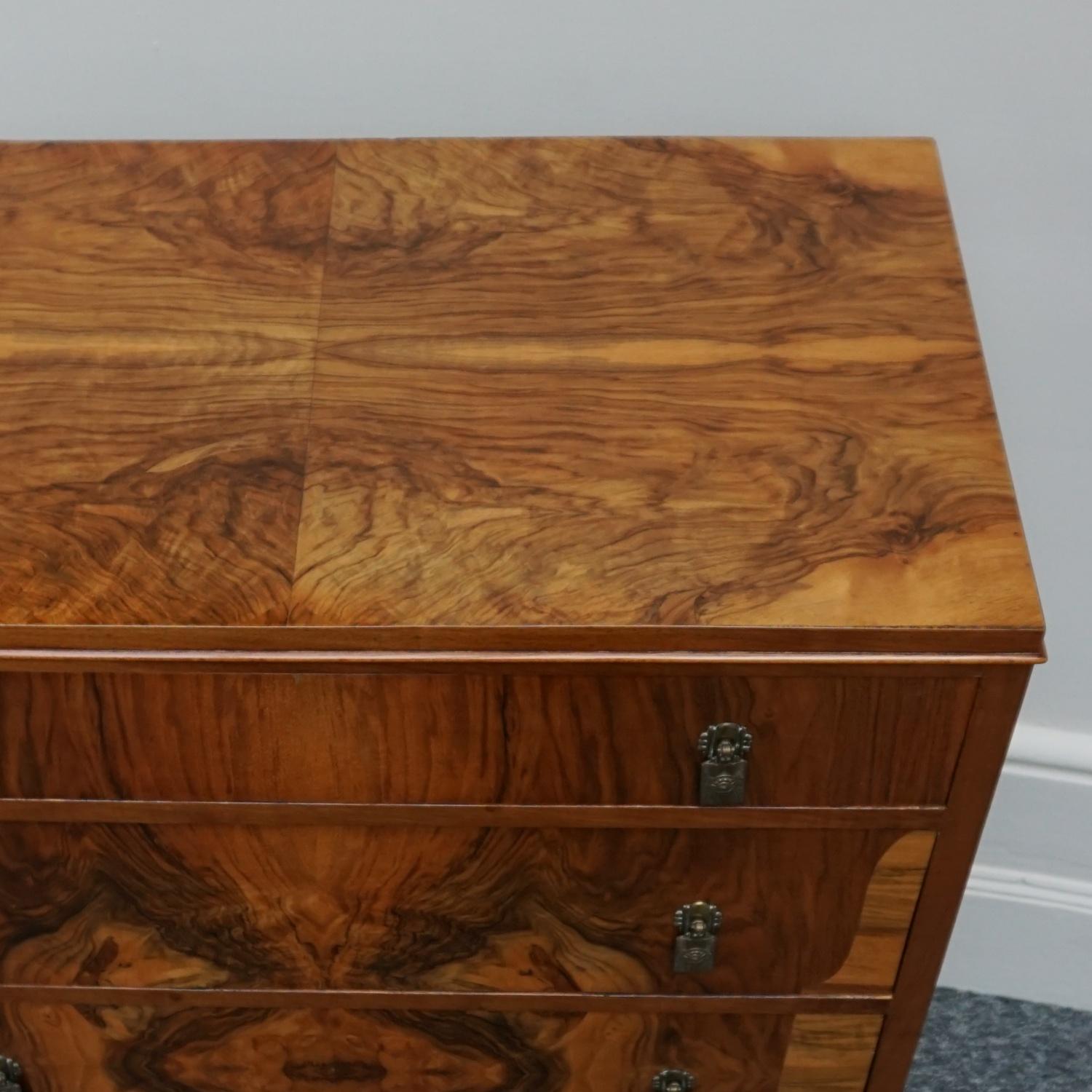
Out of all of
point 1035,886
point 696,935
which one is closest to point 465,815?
point 696,935

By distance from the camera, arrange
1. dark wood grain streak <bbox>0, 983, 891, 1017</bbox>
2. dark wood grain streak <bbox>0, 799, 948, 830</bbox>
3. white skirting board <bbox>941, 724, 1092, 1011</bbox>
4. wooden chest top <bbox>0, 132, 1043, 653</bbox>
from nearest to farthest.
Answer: wooden chest top <bbox>0, 132, 1043, 653</bbox> < dark wood grain streak <bbox>0, 799, 948, 830</bbox> < dark wood grain streak <bbox>0, 983, 891, 1017</bbox> < white skirting board <bbox>941, 724, 1092, 1011</bbox>

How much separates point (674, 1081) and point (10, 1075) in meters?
0.46

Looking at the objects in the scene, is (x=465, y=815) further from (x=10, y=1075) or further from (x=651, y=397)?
(x=10, y=1075)

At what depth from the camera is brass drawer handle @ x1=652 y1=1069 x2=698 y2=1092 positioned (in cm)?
104

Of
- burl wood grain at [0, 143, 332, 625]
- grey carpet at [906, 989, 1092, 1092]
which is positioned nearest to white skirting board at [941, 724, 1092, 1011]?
grey carpet at [906, 989, 1092, 1092]

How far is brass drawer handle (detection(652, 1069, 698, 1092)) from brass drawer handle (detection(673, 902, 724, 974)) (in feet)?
0.41

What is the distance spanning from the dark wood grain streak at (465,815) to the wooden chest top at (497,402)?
0.14 m

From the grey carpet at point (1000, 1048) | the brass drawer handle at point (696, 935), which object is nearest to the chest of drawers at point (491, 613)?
the brass drawer handle at point (696, 935)

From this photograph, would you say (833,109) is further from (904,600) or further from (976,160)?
(904,600)

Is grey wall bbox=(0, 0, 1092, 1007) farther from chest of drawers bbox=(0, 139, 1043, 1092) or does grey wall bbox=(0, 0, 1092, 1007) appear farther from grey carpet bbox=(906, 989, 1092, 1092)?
Result: grey carpet bbox=(906, 989, 1092, 1092)

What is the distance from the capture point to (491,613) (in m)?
0.75

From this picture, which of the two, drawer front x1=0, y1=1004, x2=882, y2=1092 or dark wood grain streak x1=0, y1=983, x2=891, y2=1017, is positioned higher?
dark wood grain streak x1=0, y1=983, x2=891, y2=1017

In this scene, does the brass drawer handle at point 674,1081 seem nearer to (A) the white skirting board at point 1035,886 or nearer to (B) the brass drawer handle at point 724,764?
(B) the brass drawer handle at point 724,764

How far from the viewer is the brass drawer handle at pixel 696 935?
0.93m
